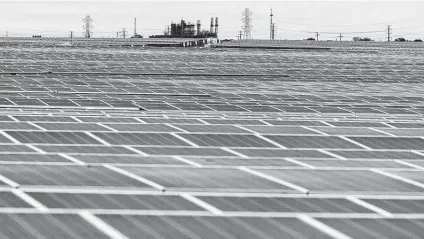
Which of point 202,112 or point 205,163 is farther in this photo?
point 202,112

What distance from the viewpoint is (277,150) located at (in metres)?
27.3

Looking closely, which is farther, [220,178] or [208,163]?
[208,163]

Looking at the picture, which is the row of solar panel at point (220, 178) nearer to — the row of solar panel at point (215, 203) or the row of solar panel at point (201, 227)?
the row of solar panel at point (215, 203)

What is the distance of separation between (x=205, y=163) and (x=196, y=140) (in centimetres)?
504

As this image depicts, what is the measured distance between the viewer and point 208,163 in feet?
79.8

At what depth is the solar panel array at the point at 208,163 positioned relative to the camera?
16484mm

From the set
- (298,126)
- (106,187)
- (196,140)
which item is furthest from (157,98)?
(106,187)

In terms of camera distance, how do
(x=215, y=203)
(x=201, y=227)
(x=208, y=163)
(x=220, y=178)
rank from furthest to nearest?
(x=208, y=163)
(x=220, y=178)
(x=215, y=203)
(x=201, y=227)

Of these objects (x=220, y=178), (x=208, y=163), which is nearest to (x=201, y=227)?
(x=220, y=178)

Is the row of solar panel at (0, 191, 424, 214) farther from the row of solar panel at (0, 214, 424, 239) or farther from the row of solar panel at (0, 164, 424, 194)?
the row of solar panel at (0, 164, 424, 194)

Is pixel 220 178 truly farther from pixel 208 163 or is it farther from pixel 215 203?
pixel 215 203

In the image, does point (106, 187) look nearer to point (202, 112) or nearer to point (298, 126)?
point (298, 126)

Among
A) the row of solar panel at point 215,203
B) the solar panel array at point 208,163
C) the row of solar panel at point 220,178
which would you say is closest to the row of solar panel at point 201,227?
the solar panel array at point 208,163

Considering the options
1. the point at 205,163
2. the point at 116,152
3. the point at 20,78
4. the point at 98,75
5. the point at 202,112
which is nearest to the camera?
the point at 205,163
